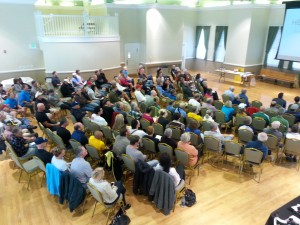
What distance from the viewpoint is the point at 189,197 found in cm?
465

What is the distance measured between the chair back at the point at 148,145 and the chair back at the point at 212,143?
49.1 inches

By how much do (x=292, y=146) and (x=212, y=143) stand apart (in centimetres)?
187

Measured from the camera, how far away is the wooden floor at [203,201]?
426cm

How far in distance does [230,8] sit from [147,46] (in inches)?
222

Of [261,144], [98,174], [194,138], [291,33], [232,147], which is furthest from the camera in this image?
[291,33]

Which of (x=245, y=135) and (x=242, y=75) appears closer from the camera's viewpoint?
(x=245, y=135)

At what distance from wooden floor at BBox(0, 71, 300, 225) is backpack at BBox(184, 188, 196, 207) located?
9cm

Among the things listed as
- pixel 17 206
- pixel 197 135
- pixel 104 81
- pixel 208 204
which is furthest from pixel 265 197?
pixel 104 81

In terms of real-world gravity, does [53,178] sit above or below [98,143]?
below

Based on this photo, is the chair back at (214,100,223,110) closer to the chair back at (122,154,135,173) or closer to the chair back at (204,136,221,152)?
the chair back at (204,136,221,152)

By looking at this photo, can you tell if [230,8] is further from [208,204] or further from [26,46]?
[208,204]

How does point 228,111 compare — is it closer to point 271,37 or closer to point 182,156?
point 182,156

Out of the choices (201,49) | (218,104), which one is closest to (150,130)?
(218,104)

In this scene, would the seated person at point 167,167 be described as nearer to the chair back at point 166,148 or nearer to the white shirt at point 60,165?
the chair back at point 166,148
